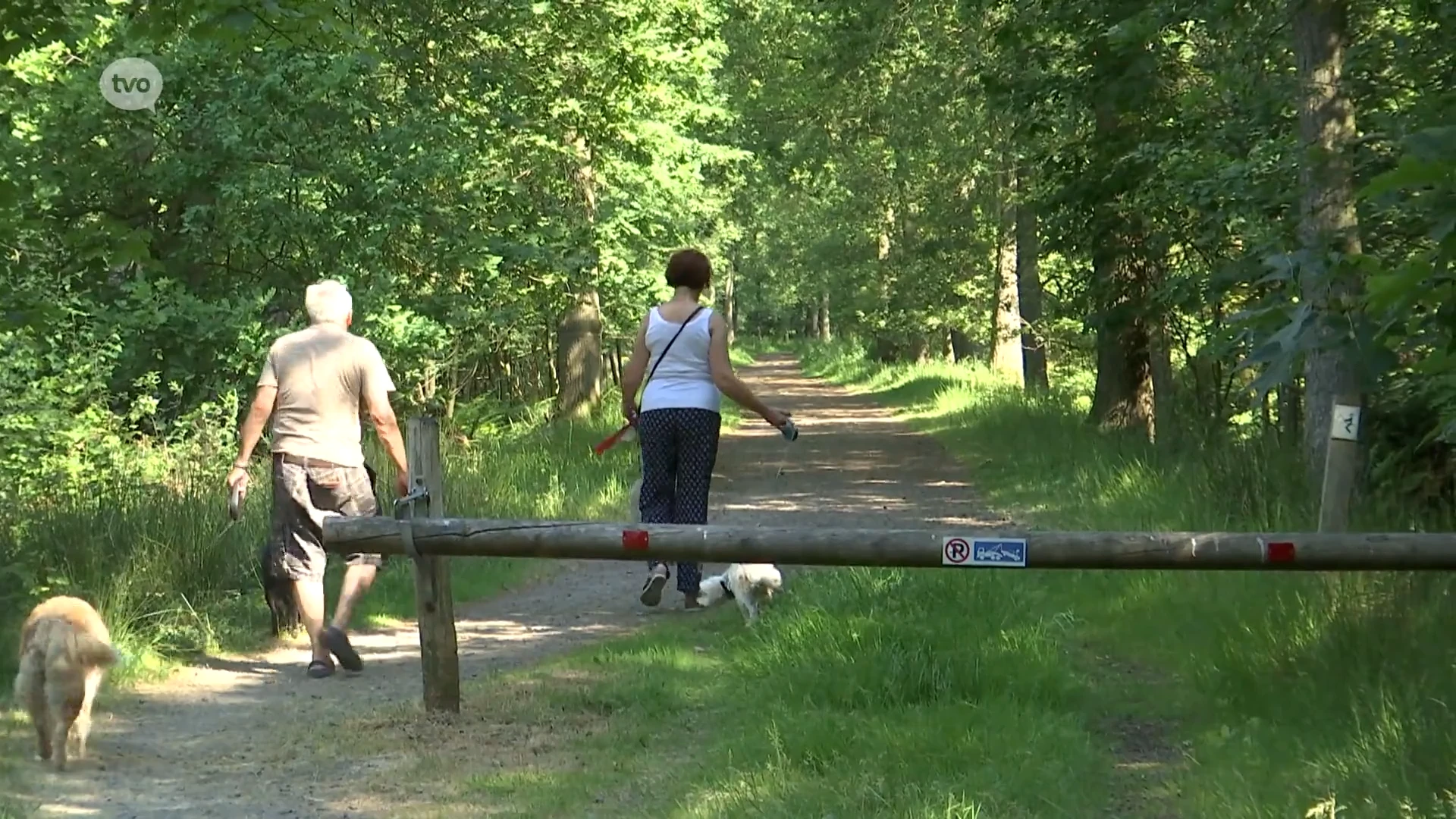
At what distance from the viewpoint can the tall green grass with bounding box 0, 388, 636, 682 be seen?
8086 millimetres

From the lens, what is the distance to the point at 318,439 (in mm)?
7324

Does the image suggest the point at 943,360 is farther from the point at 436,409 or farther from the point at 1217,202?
the point at 1217,202

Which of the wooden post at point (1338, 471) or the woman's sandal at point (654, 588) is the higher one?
the wooden post at point (1338, 471)

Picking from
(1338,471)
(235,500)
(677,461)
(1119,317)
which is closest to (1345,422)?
(1338,471)

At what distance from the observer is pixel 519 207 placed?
16500mm

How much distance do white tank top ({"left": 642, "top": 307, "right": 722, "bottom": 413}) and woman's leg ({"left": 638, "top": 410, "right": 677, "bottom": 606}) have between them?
0.08 m

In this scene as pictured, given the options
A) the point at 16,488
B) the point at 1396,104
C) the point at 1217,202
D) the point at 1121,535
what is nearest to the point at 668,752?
the point at 1121,535

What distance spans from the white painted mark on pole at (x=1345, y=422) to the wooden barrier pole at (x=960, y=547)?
0.40 metres

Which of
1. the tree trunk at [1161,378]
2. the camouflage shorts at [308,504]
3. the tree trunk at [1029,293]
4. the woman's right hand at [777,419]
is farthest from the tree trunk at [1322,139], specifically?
the tree trunk at [1029,293]

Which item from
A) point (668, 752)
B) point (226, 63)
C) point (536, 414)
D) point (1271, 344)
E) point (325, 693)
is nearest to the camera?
point (1271, 344)

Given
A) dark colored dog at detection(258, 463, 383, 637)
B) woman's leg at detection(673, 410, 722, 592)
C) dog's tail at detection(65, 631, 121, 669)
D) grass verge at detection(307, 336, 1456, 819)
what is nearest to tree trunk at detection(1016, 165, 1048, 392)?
woman's leg at detection(673, 410, 722, 592)

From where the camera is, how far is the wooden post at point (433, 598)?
5.97 metres

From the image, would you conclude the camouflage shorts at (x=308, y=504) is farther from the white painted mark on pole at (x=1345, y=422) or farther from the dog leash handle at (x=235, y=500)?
the white painted mark on pole at (x=1345, y=422)

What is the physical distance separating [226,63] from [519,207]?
12.7 feet
